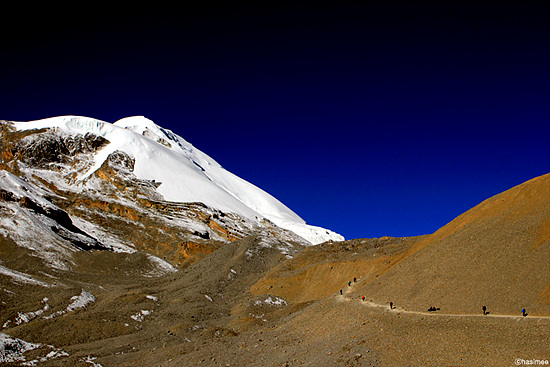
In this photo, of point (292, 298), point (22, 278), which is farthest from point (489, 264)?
point (22, 278)

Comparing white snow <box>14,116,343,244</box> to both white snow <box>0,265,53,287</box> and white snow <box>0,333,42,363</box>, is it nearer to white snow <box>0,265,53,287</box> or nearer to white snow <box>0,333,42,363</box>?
white snow <box>0,265,53,287</box>

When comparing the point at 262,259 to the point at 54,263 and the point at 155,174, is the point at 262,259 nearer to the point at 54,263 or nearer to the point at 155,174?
the point at 54,263

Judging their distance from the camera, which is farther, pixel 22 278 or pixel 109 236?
pixel 109 236

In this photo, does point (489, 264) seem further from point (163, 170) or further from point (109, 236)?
point (163, 170)

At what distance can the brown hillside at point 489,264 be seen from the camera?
16.3 metres

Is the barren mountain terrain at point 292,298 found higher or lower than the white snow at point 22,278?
higher

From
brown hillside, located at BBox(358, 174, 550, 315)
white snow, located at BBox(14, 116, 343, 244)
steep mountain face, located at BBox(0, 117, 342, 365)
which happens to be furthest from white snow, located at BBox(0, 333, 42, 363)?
white snow, located at BBox(14, 116, 343, 244)

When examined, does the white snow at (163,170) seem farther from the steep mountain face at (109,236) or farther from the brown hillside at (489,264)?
the brown hillside at (489,264)

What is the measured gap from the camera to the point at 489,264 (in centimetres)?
1870

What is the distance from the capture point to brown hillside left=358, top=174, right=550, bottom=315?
1634 cm

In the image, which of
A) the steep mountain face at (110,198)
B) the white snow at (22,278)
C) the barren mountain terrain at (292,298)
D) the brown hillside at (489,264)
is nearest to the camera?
the barren mountain terrain at (292,298)

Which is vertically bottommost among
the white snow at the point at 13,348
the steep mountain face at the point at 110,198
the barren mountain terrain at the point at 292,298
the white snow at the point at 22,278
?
the white snow at the point at 13,348

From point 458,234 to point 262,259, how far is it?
38.1 m

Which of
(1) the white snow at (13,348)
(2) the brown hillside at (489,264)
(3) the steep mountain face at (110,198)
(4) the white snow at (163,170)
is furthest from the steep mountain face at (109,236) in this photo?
(2) the brown hillside at (489,264)
